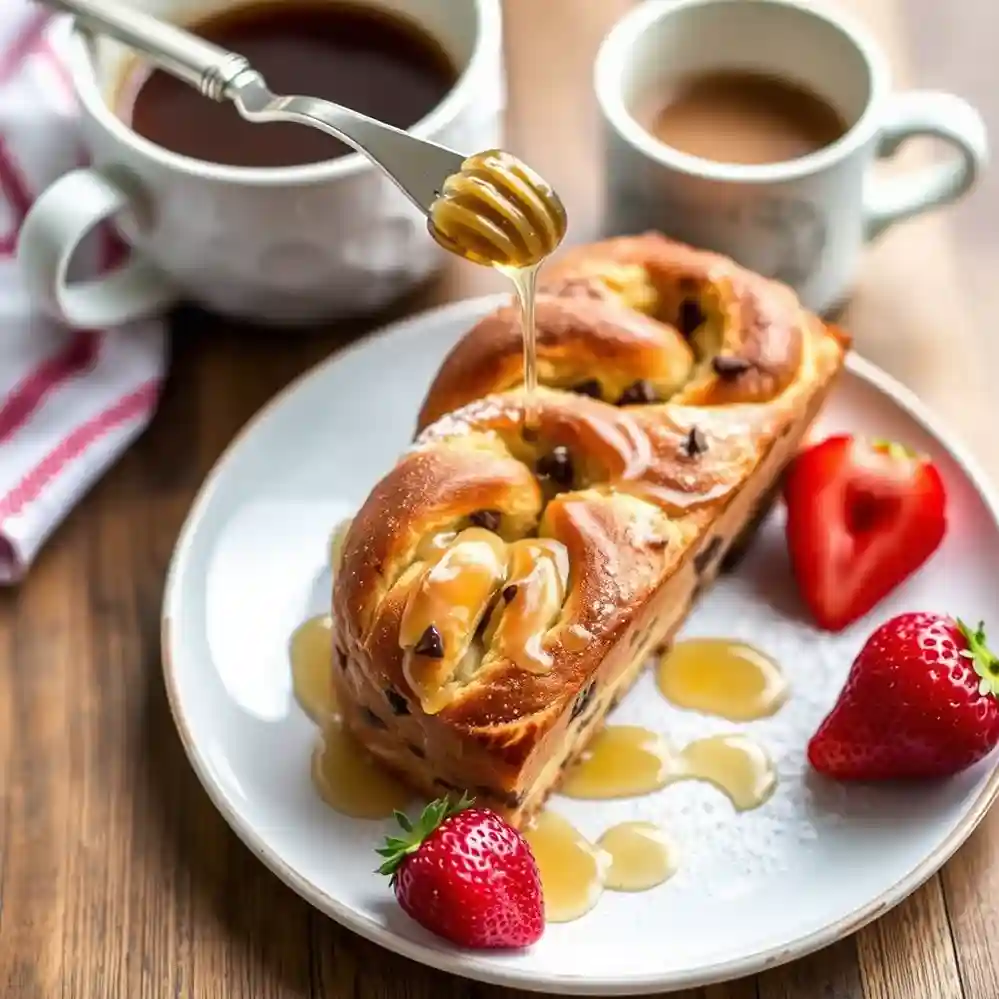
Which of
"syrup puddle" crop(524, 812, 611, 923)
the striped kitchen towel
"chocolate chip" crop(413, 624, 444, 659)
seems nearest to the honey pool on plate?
"syrup puddle" crop(524, 812, 611, 923)

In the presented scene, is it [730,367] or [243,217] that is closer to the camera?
[730,367]

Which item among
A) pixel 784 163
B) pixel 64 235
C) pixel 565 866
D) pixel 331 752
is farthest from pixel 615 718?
pixel 64 235

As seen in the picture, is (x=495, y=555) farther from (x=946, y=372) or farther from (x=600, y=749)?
(x=946, y=372)

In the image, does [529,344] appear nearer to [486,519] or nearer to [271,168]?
[486,519]

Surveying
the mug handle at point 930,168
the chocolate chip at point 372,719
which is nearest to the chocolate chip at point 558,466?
the chocolate chip at point 372,719

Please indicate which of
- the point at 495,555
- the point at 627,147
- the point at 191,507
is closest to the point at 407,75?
the point at 627,147

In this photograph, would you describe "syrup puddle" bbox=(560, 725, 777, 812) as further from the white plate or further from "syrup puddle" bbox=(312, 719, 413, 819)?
"syrup puddle" bbox=(312, 719, 413, 819)
